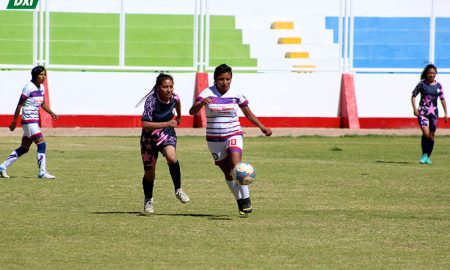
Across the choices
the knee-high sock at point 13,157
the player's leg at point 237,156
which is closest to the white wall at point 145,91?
the knee-high sock at point 13,157

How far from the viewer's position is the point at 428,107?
78.0 feet

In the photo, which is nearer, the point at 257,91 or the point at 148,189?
the point at 148,189

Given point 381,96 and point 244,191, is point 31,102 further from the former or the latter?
point 381,96

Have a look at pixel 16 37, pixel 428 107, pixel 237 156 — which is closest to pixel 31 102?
pixel 237 156

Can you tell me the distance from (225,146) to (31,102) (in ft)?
20.5

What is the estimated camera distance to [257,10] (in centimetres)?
4128

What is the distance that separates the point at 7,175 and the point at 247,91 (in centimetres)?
1557

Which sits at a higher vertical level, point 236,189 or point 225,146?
point 225,146

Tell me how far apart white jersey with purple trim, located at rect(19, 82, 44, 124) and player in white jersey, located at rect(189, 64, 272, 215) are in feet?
19.2

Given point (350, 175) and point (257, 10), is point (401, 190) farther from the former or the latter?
point (257, 10)

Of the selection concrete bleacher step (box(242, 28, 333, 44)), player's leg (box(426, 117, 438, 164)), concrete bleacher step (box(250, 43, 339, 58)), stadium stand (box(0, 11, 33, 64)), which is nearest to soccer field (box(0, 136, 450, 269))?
player's leg (box(426, 117, 438, 164))

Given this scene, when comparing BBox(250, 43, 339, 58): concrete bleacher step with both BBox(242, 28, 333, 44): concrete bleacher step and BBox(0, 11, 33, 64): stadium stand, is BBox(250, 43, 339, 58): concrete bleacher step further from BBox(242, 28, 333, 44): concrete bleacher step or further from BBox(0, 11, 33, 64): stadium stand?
BBox(0, 11, 33, 64): stadium stand

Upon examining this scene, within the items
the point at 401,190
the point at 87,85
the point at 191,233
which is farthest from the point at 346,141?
the point at 191,233

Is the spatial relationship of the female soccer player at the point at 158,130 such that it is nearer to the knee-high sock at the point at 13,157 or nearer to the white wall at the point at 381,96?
the knee-high sock at the point at 13,157
